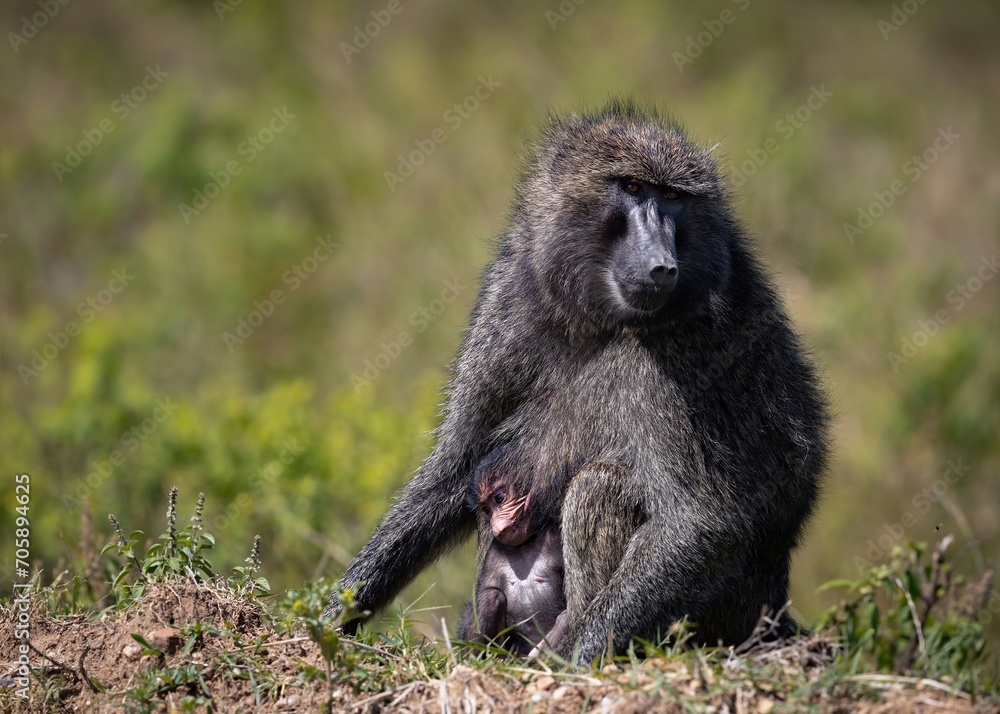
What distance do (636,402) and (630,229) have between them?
62 centimetres

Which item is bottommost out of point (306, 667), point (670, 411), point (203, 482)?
point (203, 482)

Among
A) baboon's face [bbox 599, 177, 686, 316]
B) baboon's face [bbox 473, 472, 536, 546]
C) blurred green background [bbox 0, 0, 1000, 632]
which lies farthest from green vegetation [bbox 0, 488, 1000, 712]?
blurred green background [bbox 0, 0, 1000, 632]

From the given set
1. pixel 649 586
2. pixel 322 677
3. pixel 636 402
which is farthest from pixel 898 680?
pixel 322 677

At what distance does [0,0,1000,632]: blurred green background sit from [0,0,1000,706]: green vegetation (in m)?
0.03

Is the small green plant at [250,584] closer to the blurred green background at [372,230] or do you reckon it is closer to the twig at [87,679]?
the twig at [87,679]

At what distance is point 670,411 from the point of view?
3752 millimetres

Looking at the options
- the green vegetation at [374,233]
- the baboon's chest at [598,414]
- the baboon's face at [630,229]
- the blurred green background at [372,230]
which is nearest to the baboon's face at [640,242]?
the baboon's face at [630,229]

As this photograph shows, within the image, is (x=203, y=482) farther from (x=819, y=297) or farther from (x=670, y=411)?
(x=819, y=297)

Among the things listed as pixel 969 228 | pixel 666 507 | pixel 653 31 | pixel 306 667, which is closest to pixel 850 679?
pixel 666 507

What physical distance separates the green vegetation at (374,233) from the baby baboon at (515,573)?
5.97ft

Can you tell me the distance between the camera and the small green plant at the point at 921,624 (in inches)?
124

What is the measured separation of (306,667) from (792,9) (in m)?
13.0

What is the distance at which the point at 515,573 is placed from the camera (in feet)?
13.2

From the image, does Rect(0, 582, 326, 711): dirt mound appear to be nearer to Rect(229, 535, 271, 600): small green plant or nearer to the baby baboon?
Rect(229, 535, 271, 600): small green plant
